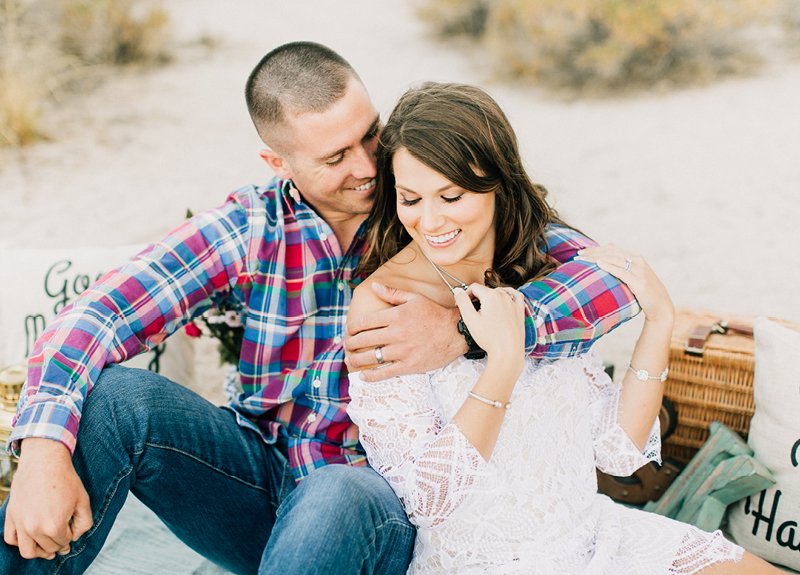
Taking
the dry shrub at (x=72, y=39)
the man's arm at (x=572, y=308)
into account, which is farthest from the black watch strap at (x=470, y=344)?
the dry shrub at (x=72, y=39)

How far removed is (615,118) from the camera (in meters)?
5.78

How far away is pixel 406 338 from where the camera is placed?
1.59 metres

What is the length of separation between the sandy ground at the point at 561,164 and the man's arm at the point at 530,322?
6.29 ft

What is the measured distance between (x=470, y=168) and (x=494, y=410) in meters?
0.62

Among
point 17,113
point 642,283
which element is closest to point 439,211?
point 642,283

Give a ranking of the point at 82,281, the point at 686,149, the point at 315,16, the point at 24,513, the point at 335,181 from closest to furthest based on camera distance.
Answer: the point at 24,513 < the point at 335,181 < the point at 82,281 < the point at 686,149 < the point at 315,16

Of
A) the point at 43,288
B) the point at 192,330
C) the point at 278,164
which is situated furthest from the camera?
the point at 43,288

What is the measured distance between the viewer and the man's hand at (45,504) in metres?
1.42

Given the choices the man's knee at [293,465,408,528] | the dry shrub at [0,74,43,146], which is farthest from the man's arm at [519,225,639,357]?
the dry shrub at [0,74,43,146]

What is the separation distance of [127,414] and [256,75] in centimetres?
114

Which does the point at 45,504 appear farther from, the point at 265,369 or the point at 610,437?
the point at 610,437

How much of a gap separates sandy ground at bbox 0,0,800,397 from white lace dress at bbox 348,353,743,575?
6.50 ft

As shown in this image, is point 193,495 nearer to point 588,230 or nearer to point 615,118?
point 588,230

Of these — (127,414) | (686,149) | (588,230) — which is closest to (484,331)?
(127,414)
